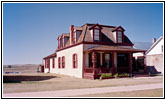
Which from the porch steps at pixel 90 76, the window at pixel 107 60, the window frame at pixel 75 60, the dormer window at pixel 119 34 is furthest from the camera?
the dormer window at pixel 119 34

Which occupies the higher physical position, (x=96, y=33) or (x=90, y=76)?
(x=96, y=33)

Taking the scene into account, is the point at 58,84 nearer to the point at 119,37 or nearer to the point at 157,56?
the point at 119,37

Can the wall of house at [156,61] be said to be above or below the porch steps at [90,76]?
above

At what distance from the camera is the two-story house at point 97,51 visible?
22078 mm

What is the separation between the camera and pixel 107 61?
24156 mm

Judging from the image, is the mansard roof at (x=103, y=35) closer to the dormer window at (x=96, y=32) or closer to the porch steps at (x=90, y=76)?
the dormer window at (x=96, y=32)

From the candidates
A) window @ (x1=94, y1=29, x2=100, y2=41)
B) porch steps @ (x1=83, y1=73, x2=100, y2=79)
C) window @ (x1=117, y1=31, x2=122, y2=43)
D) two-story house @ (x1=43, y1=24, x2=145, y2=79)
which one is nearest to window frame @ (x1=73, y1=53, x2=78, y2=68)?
two-story house @ (x1=43, y1=24, x2=145, y2=79)

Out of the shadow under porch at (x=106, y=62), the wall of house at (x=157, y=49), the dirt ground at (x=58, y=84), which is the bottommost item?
the dirt ground at (x=58, y=84)

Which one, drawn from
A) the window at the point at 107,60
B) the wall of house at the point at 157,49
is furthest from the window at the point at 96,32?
the wall of house at the point at 157,49

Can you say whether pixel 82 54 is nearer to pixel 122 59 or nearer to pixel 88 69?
pixel 88 69

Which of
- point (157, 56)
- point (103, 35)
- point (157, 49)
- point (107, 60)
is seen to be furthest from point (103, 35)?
point (157, 49)

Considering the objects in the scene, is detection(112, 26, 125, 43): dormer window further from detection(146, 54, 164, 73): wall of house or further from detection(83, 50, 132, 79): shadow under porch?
detection(146, 54, 164, 73): wall of house

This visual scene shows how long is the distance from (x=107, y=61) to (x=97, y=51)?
3455mm

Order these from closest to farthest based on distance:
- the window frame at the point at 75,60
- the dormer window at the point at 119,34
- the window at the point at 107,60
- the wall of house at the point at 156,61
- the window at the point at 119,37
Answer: the window at the point at 107,60 < the window frame at the point at 75,60 < the dormer window at the point at 119,34 < the window at the point at 119,37 < the wall of house at the point at 156,61
